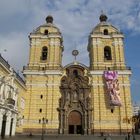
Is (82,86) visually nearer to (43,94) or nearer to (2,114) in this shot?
(43,94)

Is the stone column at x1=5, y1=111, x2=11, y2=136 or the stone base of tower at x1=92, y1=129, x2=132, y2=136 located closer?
the stone column at x1=5, y1=111, x2=11, y2=136

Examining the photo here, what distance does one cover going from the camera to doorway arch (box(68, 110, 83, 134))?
4541cm

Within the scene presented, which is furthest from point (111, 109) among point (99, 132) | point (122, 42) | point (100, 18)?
point (100, 18)

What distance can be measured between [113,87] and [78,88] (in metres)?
6.64

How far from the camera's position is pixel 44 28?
5156 centimetres

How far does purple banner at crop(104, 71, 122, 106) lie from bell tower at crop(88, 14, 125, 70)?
210cm

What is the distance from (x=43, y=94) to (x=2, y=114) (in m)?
14.2

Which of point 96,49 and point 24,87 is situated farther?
point 96,49

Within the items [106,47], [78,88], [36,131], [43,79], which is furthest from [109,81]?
[36,131]

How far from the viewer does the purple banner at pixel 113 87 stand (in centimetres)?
4456

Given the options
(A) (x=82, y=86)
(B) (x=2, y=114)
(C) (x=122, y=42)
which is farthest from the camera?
(C) (x=122, y=42)

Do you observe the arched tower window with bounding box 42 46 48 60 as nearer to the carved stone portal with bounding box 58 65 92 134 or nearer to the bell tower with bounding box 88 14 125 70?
the carved stone portal with bounding box 58 65 92 134

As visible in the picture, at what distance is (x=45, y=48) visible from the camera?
50.2 metres

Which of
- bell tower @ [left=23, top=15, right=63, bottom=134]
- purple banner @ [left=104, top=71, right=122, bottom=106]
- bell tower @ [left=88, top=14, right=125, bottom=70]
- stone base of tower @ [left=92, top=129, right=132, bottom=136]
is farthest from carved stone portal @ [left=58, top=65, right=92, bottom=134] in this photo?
bell tower @ [left=88, top=14, right=125, bottom=70]
